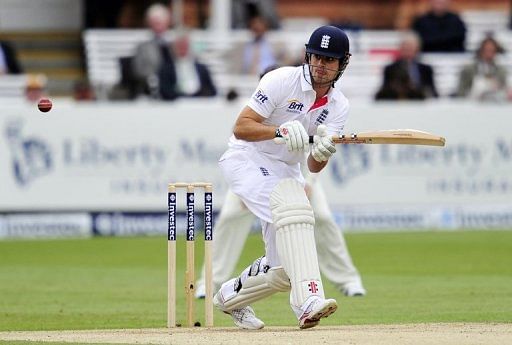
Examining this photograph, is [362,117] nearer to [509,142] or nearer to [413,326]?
[509,142]

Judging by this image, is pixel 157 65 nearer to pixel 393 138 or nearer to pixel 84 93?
pixel 84 93

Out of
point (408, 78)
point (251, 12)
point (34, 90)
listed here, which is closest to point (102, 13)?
point (251, 12)

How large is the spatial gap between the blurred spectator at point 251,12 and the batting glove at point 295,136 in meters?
12.6

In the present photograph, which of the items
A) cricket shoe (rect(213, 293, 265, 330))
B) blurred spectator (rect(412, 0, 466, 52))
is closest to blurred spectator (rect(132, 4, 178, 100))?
blurred spectator (rect(412, 0, 466, 52))

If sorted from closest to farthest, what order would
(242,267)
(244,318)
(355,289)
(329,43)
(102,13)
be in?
(329,43)
(244,318)
(355,289)
(242,267)
(102,13)

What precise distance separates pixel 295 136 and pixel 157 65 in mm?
9514

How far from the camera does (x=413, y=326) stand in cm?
796

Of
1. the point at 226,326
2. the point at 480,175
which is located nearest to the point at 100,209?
the point at 480,175

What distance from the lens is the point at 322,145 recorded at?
7.48 metres

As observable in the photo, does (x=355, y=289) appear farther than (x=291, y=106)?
Yes

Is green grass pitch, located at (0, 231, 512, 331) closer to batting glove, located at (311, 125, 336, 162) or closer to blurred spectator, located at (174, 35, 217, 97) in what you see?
batting glove, located at (311, 125, 336, 162)

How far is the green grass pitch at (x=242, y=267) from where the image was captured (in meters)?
9.02

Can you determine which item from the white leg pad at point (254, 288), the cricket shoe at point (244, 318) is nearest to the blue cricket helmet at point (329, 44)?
the white leg pad at point (254, 288)

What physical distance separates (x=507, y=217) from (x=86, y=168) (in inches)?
188
